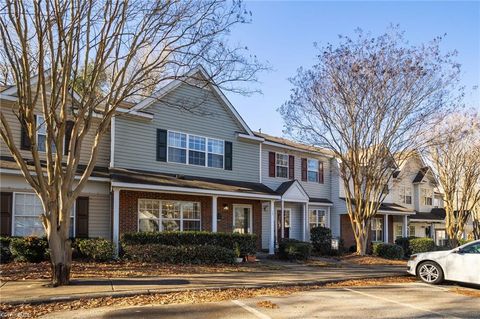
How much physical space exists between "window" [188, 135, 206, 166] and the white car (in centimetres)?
1062

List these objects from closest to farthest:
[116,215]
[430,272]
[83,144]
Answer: [430,272] < [116,215] < [83,144]

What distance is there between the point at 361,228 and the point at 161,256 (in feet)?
32.3

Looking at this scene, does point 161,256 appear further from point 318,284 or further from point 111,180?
point 318,284

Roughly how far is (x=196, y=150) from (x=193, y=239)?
496 centimetres

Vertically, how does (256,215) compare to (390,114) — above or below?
below

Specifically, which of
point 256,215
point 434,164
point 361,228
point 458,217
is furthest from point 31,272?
point 458,217

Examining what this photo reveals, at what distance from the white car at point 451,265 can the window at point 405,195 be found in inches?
864

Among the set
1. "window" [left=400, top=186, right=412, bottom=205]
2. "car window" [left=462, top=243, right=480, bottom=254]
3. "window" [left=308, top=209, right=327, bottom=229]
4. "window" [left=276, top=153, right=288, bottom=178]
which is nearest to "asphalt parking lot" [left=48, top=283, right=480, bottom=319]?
"car window" [left=462, top=243, right=480, bottom=254]

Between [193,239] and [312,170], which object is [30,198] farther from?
[312,170]

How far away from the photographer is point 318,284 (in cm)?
1198

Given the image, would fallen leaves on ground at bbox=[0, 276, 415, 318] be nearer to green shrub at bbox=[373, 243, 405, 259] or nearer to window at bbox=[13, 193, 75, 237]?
window at bbox=[13, 193, 75, 237]

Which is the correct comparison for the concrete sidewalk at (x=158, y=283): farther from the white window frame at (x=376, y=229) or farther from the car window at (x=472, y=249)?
the white window frame at (x=376, y=229)

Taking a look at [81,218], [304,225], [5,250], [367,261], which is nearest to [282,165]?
[304,225]

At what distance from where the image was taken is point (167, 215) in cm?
1922
